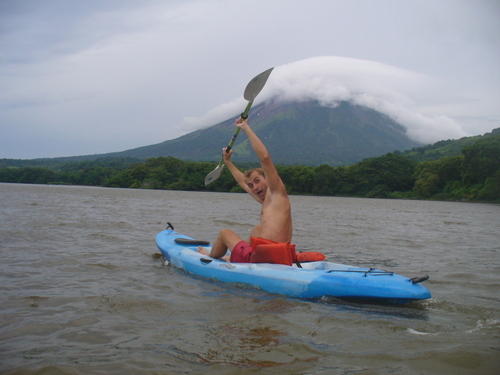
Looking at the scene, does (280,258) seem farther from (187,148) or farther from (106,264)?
(187,148)

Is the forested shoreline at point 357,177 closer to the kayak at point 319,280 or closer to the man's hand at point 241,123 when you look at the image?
the man's hand at point 241,123

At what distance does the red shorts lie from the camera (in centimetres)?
572

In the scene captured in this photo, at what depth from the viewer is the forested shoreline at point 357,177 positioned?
48.5 metres

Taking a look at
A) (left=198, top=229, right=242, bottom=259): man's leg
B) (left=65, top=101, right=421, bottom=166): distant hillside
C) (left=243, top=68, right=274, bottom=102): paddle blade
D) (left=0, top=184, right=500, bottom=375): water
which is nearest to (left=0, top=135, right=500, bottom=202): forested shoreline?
(left=65, top=101, right=421, bottom=166): distant hillside

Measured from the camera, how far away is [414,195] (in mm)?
57531

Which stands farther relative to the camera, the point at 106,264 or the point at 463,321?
the point at 106,264

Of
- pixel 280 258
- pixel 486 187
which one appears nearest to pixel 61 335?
pixel 280 258

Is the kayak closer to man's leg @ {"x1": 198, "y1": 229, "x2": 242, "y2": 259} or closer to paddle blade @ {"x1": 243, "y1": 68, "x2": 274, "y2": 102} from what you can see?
man's leg @ {"x1": 198, "y1": 229, "x2": 242, "y2": 259}

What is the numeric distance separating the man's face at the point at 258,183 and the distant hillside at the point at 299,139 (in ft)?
336

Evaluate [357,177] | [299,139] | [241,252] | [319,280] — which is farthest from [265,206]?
[299,139]

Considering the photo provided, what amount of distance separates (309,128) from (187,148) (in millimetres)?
44766

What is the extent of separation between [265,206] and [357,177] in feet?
201

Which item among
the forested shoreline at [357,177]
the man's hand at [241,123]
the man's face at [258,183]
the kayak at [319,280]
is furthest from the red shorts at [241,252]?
the forested shoreline at [357,177]

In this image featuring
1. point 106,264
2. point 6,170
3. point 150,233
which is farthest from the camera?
point 6,170
